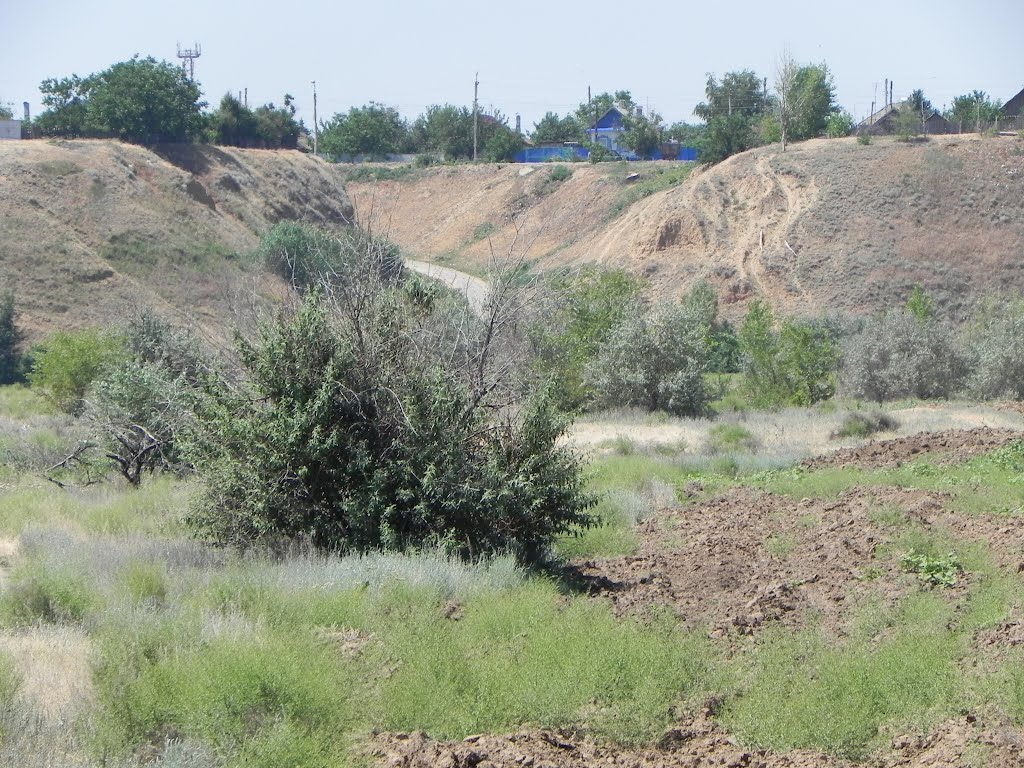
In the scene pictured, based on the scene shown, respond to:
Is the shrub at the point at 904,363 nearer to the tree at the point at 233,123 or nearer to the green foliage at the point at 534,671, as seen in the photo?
the green foliage at the point at 534,671

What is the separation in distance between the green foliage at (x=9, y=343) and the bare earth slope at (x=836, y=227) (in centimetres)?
1632

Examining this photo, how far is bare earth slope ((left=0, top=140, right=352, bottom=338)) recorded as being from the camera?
45969 mm

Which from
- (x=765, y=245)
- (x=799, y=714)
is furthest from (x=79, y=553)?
(x=765, y=245)

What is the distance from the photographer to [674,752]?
267 inches

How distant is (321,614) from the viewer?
27.6ft

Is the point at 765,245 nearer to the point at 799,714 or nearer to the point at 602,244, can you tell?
the point at 602,244

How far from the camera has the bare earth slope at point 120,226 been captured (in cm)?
4597

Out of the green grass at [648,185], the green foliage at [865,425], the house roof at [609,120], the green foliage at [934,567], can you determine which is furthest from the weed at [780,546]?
the house roof at [609,120]

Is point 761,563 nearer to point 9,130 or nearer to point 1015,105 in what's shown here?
point 9,130

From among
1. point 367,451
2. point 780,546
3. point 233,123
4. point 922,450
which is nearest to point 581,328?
point 922,450

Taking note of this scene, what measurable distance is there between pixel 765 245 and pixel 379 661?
51667 mm

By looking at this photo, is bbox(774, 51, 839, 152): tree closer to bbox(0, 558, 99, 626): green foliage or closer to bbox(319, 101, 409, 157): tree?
bbox(319, 101, 409, 157): tree

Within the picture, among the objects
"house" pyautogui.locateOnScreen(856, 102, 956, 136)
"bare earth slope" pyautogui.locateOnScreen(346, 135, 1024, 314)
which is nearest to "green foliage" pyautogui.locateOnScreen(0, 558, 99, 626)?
"bare earth slope" pyautogui.locateOnScreen(346, 135, 1024, 314)

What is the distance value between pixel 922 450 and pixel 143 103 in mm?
56088
